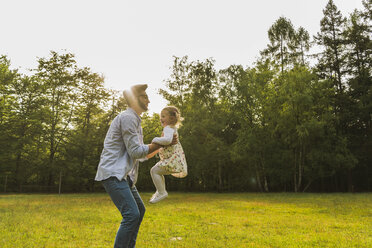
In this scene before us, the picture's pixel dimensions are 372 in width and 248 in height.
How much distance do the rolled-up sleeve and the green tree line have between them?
1045 inches

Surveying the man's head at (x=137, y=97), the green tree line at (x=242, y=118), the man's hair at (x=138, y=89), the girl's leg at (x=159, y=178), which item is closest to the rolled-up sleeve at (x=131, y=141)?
the man's head at (x=137, y=97)

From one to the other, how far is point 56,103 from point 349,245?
34845mm

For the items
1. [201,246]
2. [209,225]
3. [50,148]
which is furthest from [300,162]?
[50,148]

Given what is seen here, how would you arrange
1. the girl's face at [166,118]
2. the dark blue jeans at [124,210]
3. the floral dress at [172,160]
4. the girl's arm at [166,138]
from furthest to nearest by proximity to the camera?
the floral dress at [172,160]
the girl's face at [166,118]
the girl's arm at [166,138]
the dark blue jeans at [124,210]

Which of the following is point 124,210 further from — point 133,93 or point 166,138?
point 133,93

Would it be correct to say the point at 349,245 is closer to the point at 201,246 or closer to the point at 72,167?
the point at 201,246

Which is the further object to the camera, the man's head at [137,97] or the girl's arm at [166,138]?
the man's head at [137,97]

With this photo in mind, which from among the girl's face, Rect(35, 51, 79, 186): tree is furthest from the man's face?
Rect(35, 51, 79, 186): tree

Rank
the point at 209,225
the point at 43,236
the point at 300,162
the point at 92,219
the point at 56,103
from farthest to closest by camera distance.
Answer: the point at 56,103, the point at 300,162, the point at 92,219, the point at 209,225, the point at 43,236

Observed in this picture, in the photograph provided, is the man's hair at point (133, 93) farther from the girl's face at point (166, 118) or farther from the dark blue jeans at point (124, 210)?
the dark blue jeans at point (124, 210)

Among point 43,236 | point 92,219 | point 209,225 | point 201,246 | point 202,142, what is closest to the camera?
point 201,246

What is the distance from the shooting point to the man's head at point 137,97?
3639 mm

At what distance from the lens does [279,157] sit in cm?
3033

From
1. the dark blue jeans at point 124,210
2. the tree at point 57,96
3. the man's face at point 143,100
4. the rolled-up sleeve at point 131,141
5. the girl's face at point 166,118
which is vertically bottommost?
the dark blue jeans at point 124,210
